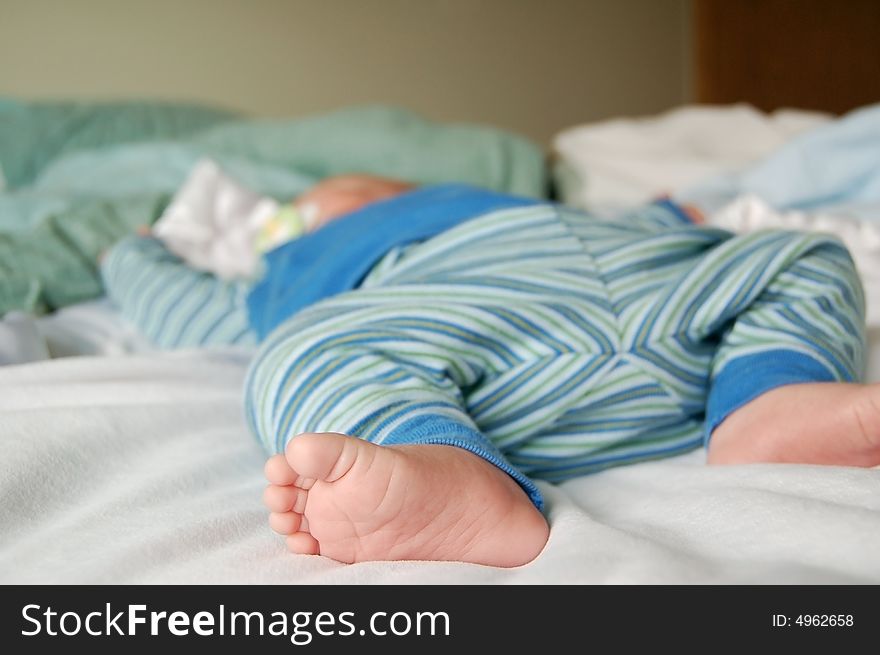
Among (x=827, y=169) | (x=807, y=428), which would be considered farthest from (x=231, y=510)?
(x=827, y=169)

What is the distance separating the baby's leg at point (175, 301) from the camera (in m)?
1.13

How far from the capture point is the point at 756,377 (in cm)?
74

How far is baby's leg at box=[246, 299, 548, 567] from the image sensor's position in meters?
0.51

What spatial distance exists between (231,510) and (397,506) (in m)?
0.16

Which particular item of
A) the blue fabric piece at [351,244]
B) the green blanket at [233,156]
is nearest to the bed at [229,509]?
the blue fabric piece at [351,244]

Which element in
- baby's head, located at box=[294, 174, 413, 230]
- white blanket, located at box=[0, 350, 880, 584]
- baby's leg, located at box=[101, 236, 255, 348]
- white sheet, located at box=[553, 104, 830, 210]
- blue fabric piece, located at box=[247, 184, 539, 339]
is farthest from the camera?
white sheet, located at box=[553, 104, 830, 210]

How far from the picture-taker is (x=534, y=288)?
2.59 feet

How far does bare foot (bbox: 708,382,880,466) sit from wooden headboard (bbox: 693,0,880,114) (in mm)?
3097

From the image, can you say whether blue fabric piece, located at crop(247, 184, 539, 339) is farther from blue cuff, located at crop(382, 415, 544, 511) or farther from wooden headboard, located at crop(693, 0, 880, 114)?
wooden headboard, located at crop(693, 0, 880, 114)

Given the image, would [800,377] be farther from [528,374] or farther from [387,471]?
[387,471]

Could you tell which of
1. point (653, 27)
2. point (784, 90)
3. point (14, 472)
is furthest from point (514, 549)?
point (784, 90)

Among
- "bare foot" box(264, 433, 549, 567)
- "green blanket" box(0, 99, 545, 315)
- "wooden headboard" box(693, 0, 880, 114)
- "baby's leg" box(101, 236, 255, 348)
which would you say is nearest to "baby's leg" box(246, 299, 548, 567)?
"bare foot" box(264, 433, 549, 567)

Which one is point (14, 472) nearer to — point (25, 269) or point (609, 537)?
point (609, 537)

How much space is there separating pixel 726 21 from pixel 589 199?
2.06 m
